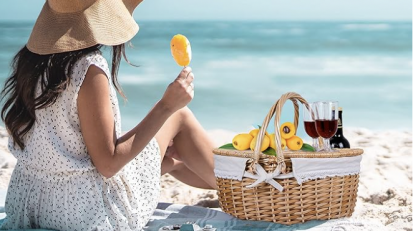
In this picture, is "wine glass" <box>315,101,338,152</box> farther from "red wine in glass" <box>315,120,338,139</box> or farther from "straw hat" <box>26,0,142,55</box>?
"straw hat" <box>26,0,142,55</box>

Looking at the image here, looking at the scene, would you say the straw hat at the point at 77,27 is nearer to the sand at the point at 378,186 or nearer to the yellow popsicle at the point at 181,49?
the yellow popsicle at the point at 181,49

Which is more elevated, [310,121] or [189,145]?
[310,121]

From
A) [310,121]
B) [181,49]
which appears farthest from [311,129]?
[181,49]

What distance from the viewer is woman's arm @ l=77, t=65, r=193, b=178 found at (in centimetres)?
269

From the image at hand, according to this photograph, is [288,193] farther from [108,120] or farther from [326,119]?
[108,120]

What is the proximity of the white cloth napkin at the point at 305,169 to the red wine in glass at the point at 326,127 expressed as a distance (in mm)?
107

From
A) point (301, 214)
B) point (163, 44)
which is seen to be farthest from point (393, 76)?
point (301, 214)

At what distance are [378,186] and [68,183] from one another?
2413 millimetres

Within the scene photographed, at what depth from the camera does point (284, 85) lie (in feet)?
39.5

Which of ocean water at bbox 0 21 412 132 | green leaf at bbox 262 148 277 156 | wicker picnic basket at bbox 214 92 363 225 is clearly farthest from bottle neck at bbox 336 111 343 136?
ocean water at bbox 0 21 412 132

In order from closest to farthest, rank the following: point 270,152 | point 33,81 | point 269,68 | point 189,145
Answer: point 33,81 < point 270,152 < point 189,145 < point 269,68

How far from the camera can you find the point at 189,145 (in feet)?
11.3

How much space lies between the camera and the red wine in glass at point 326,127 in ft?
9.71

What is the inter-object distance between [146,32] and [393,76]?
622cm
